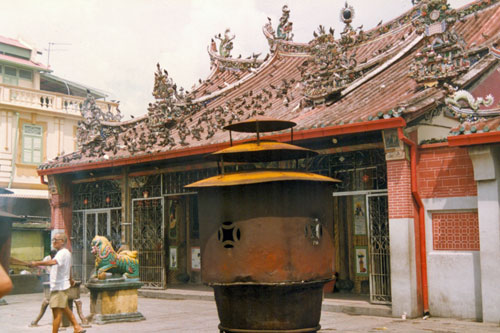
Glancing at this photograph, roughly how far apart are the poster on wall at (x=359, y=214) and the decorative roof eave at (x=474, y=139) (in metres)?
4.26

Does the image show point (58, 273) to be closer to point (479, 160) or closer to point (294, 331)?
point (294, 331)

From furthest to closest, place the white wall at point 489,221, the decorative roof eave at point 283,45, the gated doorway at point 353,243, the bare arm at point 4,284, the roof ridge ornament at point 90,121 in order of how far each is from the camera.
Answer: the roof ridge ornament at point 90,121 → the decorative roof eave at point 283,45 → the gated doorway at point 353,243 → the white wall at point 489,221 → the bare arm at point 4,284

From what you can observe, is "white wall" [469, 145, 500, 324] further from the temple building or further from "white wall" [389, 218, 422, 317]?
"white wall" [389, 218, 422, 317]

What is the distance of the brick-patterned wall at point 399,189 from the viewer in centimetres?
1068

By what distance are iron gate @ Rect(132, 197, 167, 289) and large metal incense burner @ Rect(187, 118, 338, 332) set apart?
9278 millimetres

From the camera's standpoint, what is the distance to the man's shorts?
8773 mm

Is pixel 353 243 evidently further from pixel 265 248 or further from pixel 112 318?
pixel 265 248

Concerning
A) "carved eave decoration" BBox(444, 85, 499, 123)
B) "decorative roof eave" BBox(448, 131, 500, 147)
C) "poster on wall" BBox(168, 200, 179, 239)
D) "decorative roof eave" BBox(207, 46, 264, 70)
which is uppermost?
"decorative roof eave" BBox(207, 46, 264, 70)

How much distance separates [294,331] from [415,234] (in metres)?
4.99

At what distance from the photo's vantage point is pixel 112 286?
421 inches

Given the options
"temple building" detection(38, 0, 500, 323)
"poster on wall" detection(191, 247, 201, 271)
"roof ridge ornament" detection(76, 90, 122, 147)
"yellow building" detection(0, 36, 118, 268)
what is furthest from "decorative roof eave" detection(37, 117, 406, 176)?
"yellow building" detection(0, 36, 118, 268)

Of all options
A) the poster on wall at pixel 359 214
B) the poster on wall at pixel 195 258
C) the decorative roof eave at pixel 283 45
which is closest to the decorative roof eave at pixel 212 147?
the poster on wall at pixel 359 214

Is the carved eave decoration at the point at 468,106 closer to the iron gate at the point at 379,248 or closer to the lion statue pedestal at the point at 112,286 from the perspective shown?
the iron gate at the point at 379,248

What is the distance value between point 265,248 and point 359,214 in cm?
807
